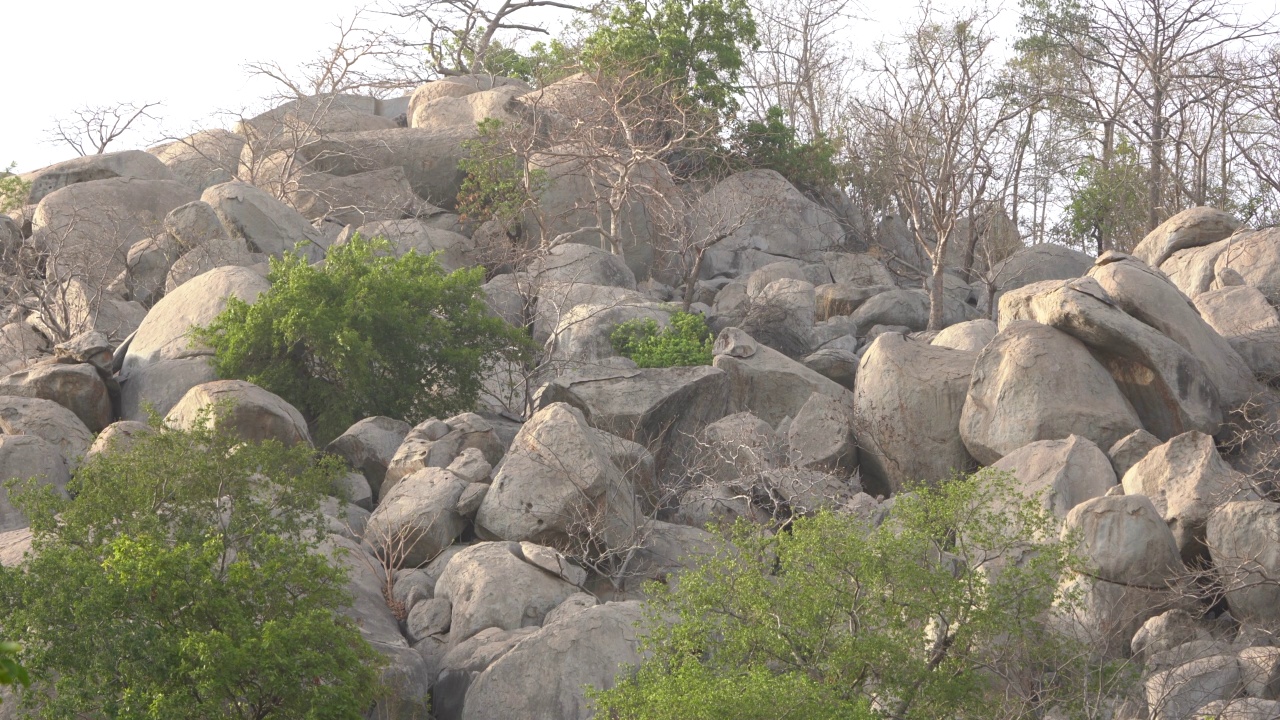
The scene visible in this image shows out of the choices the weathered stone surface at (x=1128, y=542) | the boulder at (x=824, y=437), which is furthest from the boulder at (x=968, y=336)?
the weathered stone surface at (x=1128, y=542)

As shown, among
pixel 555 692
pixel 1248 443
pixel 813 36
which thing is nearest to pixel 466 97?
pixel 813 36

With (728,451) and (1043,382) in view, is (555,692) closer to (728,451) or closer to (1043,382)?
(728,451)

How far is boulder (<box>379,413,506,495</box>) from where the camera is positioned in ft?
56.3

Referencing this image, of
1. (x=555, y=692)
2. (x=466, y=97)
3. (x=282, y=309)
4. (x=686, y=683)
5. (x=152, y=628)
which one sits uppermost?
(x=466, y=97)

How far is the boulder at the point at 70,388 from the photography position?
748 inches

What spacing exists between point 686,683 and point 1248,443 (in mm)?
11701

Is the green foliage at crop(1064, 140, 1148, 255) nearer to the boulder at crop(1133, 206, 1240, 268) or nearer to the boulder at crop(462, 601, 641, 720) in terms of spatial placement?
the boulder at crop(1133, 206, 1240, 268)

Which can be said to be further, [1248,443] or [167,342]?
[167,342]

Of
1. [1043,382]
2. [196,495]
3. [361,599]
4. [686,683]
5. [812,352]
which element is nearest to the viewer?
[686,683]

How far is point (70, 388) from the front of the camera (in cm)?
1920

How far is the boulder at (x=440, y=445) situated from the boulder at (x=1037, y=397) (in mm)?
6561

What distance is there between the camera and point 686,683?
983 cm

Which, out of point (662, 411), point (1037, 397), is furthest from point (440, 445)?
point (1037, 397)

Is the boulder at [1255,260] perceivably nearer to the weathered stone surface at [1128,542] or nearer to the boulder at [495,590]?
the weathered stone surface at [1128,542]
